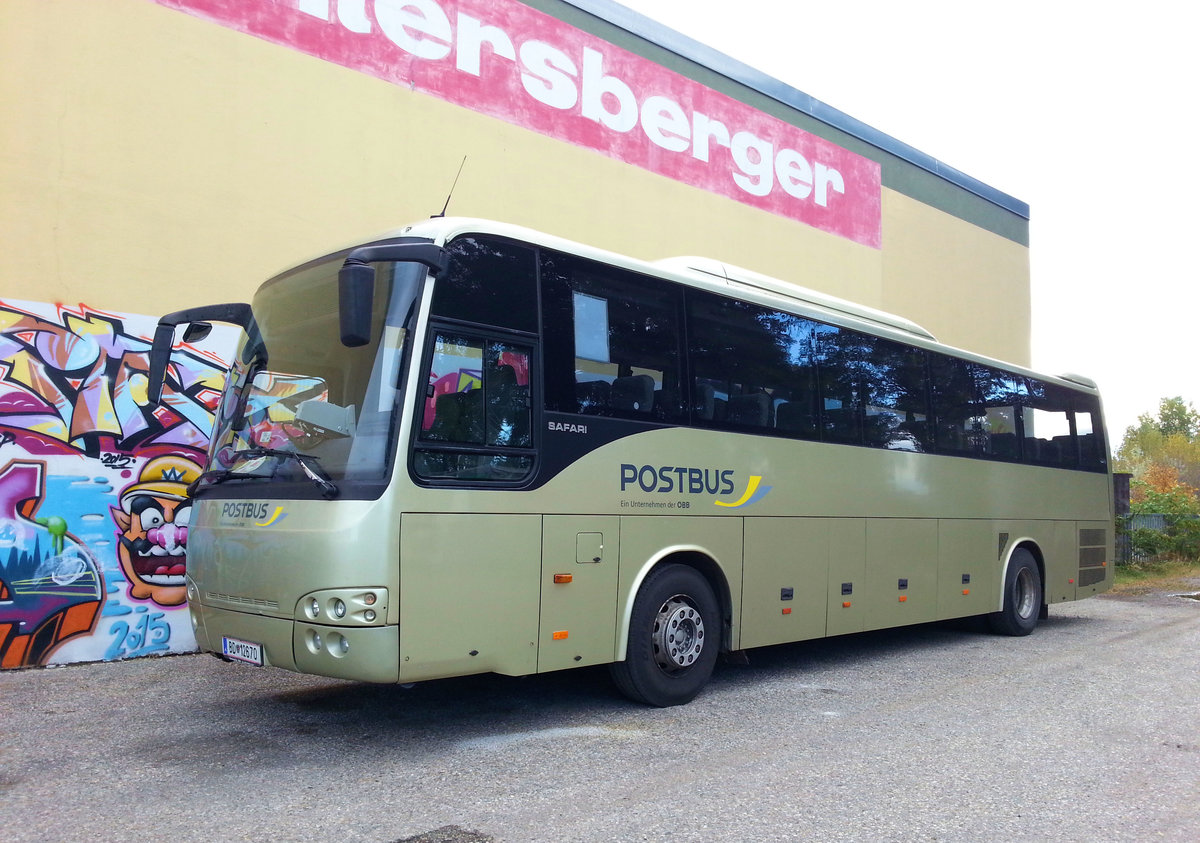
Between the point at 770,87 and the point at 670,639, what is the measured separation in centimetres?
1150

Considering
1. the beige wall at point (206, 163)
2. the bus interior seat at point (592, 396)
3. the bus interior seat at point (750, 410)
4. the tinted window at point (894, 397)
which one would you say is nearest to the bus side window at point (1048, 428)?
the tinted window at point (894, 397)

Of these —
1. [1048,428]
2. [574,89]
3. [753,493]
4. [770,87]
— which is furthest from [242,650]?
[770,87]

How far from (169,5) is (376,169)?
251 cm

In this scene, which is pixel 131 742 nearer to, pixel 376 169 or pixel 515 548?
pixel 515 548

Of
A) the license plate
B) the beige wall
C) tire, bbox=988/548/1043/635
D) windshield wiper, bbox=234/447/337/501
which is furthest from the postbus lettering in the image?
tire, bbox=988/548/1043/635

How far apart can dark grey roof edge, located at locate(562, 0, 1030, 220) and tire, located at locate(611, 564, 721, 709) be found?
28.9ft

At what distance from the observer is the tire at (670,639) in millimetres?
6914

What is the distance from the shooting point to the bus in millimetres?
5539

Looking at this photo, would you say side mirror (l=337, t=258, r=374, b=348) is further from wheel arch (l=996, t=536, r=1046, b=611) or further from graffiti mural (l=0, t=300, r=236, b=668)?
wheel arch (l=996, t=536, r=1046, b=611)

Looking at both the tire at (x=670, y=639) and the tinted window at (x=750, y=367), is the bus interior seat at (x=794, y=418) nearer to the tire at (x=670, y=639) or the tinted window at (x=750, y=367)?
the tinted window at (x=750, y=367)

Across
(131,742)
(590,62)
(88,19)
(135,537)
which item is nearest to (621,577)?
(131,742)

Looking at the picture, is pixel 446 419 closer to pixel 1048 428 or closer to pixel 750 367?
pixel 750 367

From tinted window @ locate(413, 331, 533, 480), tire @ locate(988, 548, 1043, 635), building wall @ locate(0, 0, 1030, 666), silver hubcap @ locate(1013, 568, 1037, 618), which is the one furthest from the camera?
silver hubcap @ locate(1013, 568, 1037, 618)

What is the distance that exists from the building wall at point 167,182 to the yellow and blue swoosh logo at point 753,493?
392 cm
